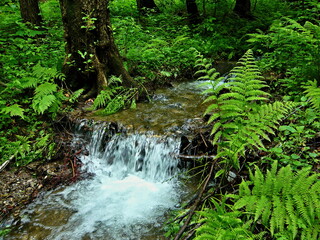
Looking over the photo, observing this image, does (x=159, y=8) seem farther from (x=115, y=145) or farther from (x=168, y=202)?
(x=168, y=202)

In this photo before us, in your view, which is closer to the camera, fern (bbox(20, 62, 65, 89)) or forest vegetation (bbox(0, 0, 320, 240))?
forest vegetation (bbox(0, 0, 320, 240))

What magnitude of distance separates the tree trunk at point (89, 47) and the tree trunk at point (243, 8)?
7615 mm

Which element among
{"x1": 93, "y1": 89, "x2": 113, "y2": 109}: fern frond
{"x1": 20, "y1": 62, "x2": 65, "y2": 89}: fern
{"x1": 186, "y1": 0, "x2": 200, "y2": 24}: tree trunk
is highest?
{"x1": 186, "y1": 0, "x2": 200, "y2": 24}: tree trunk

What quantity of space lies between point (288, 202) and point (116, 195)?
266cm

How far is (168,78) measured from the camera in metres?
7.04

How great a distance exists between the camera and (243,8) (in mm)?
10828

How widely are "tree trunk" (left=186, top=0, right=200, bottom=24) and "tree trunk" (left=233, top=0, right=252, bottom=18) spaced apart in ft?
6.31

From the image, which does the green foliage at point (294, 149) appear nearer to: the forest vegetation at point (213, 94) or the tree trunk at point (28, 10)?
the forest vegetation at point (213, 94)

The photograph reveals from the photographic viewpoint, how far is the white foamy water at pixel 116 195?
Result: 3.16 meters

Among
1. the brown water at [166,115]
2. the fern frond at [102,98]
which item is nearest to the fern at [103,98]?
the fern frond at [102,98]

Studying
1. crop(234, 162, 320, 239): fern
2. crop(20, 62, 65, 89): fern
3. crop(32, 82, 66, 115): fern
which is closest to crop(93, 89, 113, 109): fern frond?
crop(32, 82, 66, 115): fern

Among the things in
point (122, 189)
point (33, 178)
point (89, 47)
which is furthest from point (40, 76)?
point (122, 189)

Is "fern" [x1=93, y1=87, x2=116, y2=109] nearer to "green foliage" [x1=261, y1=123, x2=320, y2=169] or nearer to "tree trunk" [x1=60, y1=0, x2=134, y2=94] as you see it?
"tree trunk" [x1=60, y1=0, x2=134, y2=94]

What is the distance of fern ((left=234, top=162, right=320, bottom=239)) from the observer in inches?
71.0
